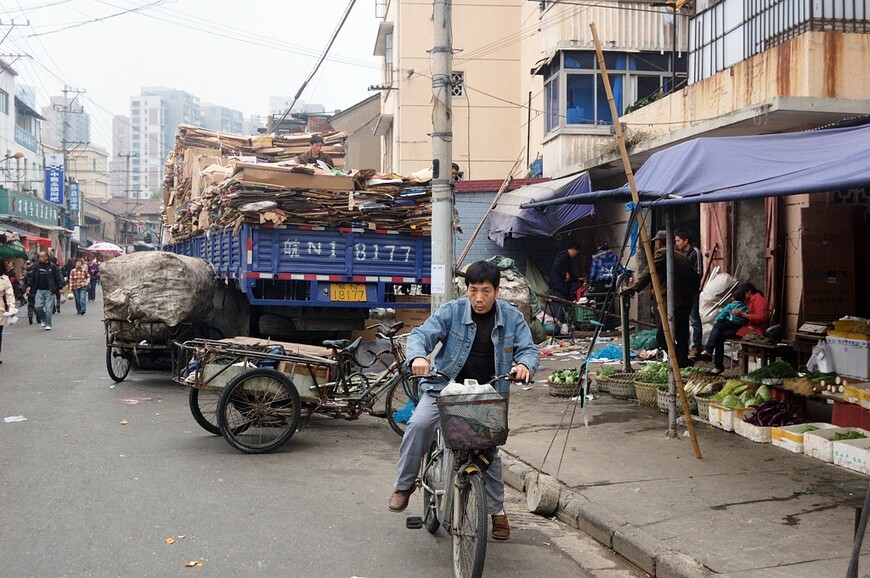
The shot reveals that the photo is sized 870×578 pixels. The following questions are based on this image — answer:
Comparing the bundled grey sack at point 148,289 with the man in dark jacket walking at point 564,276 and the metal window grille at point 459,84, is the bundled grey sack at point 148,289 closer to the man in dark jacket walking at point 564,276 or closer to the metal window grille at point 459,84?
the man in dark jacket walking at point 564,276

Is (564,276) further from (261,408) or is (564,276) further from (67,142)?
(67,142)

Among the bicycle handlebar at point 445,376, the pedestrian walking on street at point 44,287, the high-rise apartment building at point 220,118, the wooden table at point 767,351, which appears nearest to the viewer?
the bicycle handlebar at point 445,376

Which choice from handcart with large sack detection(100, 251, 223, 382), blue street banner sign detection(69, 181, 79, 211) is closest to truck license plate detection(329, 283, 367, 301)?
handcart with large sack detection(100, 251, 223, 382)

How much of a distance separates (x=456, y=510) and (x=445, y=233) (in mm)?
5581

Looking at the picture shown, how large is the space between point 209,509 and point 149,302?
5.53 meters

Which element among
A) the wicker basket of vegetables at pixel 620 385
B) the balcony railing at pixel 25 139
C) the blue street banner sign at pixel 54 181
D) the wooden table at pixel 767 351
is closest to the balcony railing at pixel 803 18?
the wooden table at pixel 767 351

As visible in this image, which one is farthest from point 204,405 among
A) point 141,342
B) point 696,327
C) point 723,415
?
point 696,327

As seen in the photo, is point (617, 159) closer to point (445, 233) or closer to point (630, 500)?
point (445, 233)

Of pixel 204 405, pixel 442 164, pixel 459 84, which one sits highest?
pixel 459 84

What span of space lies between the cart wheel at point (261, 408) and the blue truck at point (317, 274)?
382cm

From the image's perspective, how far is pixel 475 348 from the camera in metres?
4.88

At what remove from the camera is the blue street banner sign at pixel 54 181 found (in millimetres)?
48094

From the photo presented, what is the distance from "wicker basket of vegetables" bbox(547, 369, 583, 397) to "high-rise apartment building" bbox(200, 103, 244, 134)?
157625 mm

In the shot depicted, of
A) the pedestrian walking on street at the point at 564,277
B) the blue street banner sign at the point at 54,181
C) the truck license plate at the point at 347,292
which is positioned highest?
the blue street banner sign at the point at 54,181
